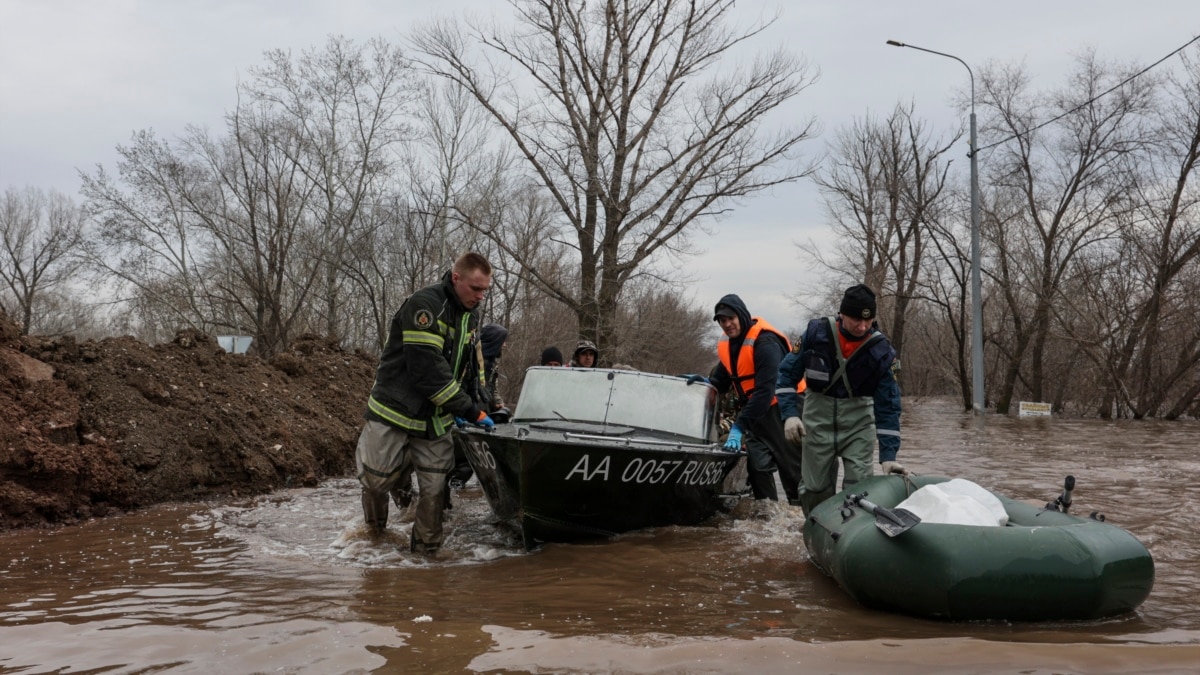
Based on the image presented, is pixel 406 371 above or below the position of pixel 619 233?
below

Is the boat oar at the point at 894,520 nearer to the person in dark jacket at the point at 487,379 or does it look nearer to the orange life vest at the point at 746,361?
the orange life vest at the point at 746,361

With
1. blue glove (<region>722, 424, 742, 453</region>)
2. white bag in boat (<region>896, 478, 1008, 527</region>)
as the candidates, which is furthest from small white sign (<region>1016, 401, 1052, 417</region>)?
white bag in boat (<region>896, 478, 1008, 527</region>)

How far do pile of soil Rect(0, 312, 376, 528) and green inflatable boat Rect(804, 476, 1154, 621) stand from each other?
6603 millimetres

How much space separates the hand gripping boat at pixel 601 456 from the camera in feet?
20.8

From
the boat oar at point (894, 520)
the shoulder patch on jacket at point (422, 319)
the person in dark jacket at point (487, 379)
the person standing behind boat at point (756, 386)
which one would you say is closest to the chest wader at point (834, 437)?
the person standing behind boat at point (756, 386)

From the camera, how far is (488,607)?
191 inches

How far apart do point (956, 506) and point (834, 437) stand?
4.98ft

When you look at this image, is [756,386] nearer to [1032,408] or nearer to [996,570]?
[996,570]

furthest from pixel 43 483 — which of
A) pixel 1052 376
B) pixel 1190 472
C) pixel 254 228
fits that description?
pixel 1052 376

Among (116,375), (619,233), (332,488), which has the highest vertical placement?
(619,233)

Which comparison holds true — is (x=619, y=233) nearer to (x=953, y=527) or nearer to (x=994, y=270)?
(x=953, y=527)

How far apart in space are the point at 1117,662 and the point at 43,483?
7923mm

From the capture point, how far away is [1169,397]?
2716cm

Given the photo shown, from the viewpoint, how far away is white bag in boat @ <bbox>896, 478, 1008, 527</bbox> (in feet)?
16.3
